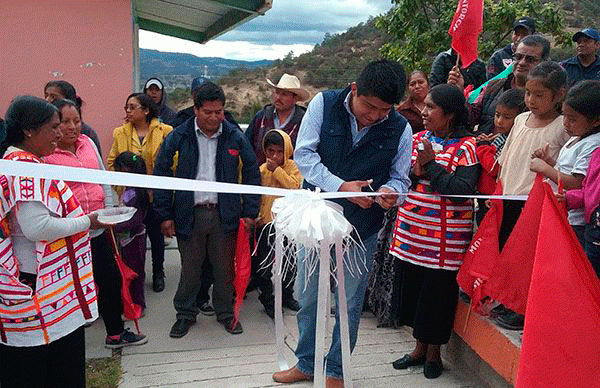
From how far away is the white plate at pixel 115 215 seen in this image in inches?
115

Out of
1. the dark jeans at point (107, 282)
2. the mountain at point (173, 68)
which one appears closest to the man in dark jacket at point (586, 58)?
the dark jeans at point (107, 282)

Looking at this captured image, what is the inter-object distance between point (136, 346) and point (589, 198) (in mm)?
3300

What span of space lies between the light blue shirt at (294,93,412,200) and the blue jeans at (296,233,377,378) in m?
0.41

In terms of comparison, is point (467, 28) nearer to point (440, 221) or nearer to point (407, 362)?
point (440, 221)

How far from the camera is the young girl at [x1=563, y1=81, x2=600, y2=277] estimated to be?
2.63m

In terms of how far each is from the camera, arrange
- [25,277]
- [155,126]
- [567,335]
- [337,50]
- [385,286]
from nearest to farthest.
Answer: [567,335], [25,277], [385,286], [155,126], [337,50]

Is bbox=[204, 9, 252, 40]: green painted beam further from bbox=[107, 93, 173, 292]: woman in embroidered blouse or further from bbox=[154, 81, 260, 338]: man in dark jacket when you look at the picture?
bbox=[154, 81, 260, 338]: man in dark jacket

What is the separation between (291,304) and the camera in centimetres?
495

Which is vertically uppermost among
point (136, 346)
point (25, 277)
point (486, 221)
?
point (486, 221)

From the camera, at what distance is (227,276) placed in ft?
14.7

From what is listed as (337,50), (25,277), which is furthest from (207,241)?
(337,50)

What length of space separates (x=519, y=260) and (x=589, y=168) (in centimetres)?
69

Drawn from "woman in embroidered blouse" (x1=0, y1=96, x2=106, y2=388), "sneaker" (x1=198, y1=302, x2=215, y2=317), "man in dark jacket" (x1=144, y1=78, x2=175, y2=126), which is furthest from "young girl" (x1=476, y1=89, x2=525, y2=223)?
"man in dark jacket" (x1=144, y1=78, x2=175, y2=126)

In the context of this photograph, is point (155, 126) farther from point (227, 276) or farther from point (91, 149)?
point (227, 276)
